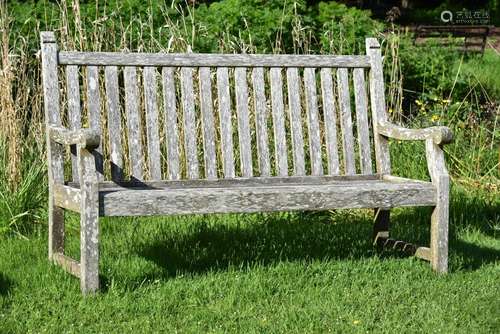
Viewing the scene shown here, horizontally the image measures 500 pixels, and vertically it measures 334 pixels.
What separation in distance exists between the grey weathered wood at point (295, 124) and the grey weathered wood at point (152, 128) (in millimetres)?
696

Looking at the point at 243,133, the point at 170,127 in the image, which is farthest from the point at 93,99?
the point at 243,133

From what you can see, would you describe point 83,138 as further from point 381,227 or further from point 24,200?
point 381,227

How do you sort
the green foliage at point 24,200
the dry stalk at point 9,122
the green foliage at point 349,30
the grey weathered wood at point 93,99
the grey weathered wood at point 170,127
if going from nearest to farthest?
the grey weathered wood at point 93,99, the grey weathered wood at point 170,127, the green foliage at point 24,200, the dry stalk at point 9,122, the green foliage at point 349,30

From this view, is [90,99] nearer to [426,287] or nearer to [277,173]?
[277,173]

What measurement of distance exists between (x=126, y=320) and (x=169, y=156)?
106 centimetres

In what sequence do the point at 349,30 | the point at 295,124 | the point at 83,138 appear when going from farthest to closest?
the point at 349,30 < the point at 295,124 < the point at 83,138

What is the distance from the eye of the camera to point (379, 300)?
373 cm

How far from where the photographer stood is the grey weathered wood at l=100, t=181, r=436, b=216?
3.64 meters

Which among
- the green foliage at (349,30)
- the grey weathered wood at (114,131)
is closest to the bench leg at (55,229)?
the grey weathered wood at (114,131)

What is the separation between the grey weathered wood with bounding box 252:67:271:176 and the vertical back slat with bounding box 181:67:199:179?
0.33 meters

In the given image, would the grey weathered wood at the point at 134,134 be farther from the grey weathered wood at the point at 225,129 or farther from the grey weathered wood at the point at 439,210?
the grey weathered wood at the point at 439,210

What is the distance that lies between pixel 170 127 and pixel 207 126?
188 millimetres

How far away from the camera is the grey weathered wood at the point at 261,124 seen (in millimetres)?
4508

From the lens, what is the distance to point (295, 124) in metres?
4.56
